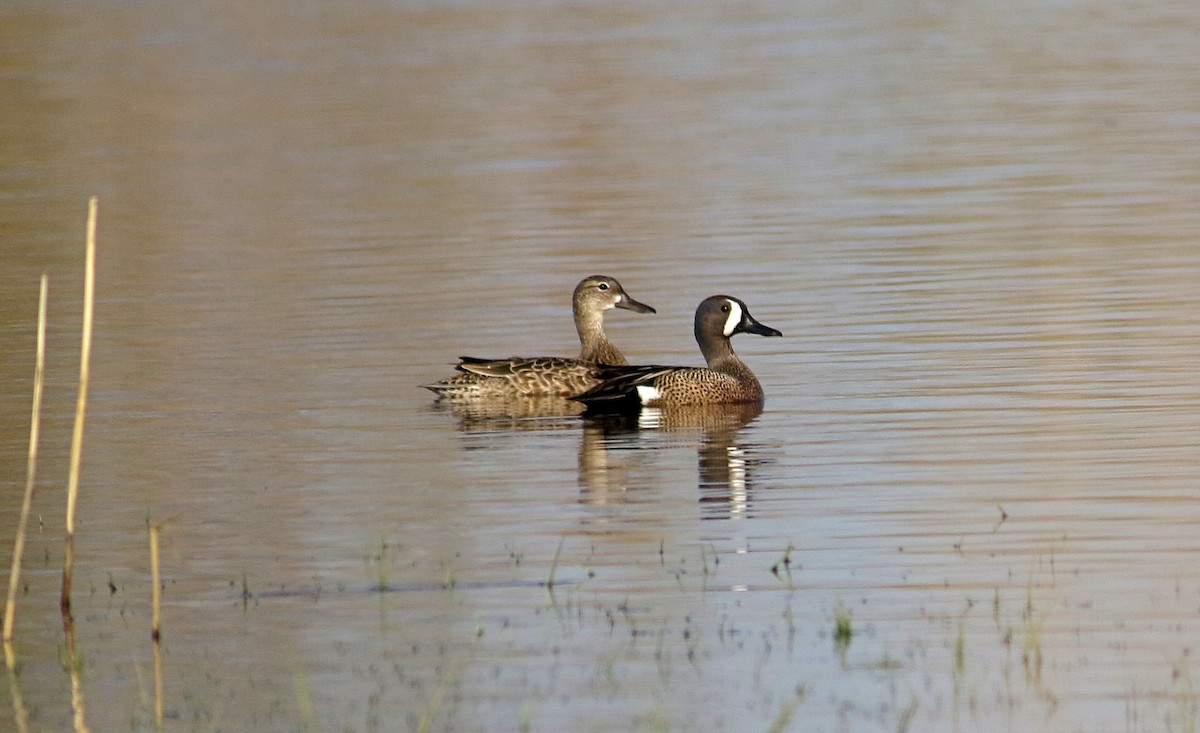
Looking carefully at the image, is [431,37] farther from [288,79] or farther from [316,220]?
[316,220]

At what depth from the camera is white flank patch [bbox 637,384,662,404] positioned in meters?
15.6

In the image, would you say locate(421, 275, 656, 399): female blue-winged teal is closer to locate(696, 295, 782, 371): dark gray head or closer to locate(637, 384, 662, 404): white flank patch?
locate(637, 384, 662, 404): white flank patch

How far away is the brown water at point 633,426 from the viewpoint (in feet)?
29.3

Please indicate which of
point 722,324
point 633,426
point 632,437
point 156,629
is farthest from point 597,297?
point 156,629

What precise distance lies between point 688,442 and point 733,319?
2167 mm

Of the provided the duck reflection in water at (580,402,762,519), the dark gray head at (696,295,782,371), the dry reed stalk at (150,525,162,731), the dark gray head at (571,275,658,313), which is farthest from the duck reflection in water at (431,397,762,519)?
the dry reed stalk at (150,525,162,731)

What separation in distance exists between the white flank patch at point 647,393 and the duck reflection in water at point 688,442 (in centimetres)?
9

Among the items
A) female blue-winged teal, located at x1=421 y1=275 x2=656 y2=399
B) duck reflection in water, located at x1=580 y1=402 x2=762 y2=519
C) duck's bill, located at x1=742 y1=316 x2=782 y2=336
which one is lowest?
duck reflection in water, located at x1=580 y1=402 x2=762 y2=519

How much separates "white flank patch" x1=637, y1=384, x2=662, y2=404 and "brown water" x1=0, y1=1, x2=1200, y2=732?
27 cm

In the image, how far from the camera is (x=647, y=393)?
1566cm

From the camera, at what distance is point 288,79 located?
150 feet

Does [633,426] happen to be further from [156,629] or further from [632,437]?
[156,629]

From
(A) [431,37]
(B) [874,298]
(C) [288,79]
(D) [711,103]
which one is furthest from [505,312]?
(A) [431,37]

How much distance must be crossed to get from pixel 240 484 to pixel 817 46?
36.2m
